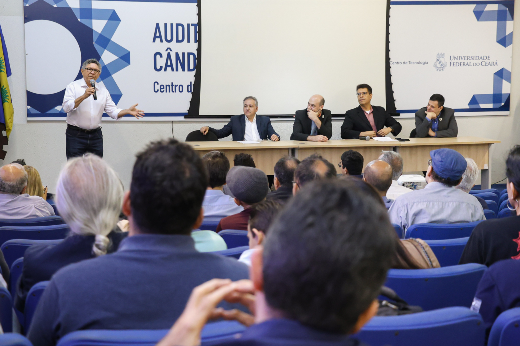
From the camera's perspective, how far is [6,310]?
142cm

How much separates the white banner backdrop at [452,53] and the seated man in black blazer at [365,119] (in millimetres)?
771

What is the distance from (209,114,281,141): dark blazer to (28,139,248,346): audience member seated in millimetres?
5600

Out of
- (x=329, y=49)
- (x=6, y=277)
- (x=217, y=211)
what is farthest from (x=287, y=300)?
(x=329, y=49)

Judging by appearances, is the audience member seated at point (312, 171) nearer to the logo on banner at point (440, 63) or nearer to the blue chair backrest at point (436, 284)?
the blue chair backrest at point (436, 284)

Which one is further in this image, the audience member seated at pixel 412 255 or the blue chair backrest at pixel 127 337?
the audience member seated at pixel 412 255

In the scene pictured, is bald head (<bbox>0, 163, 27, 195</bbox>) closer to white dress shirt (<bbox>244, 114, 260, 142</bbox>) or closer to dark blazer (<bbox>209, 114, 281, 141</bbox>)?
dark blazer (<bbox>209, 114, 281, 141</bbox>)

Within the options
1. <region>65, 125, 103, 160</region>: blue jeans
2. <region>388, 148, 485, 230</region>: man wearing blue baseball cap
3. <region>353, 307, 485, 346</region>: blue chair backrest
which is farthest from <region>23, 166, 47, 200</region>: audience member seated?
<region>353, 307, 485, 346</region>: blue chair backrest

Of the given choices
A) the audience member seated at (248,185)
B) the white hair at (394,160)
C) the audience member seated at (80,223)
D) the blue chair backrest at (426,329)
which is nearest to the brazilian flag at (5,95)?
the white hair at (394,160)

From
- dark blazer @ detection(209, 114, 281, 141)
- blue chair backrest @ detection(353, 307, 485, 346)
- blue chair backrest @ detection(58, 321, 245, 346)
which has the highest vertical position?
dark blazer @ detection(209, 114, 281, 141)

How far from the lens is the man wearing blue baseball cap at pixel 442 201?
279 cm

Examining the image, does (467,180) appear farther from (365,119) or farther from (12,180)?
(365,119)

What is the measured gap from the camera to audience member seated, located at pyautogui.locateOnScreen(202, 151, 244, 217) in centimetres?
305

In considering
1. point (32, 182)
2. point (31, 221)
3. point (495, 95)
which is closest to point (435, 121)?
point (495, 95)

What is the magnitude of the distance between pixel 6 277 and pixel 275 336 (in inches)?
65.3
